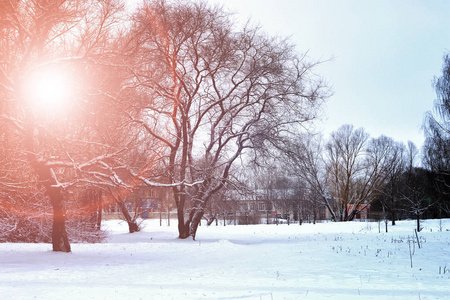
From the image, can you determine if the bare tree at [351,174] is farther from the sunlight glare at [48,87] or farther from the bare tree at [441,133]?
the sunlight glare at [48,87]

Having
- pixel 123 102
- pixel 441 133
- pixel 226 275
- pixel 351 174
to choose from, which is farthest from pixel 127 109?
pixel 351 174

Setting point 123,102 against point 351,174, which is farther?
point 351,174

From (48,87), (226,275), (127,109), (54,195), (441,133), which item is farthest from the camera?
(441,133)

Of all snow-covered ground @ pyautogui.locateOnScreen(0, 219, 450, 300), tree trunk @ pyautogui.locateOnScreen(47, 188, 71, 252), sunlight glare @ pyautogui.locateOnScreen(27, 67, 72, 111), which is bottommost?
snow-covered ground @ pyautogui.locateOnScreen(0, 219, 450, 300)

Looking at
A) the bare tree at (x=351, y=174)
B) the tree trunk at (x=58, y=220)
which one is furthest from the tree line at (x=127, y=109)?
the bare tree at (x=351, y=174)

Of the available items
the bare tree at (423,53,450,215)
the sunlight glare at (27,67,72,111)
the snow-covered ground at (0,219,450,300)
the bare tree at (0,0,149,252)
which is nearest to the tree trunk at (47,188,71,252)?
the bare tree at (0,0,149,252)

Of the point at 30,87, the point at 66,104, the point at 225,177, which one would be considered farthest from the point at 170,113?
the point at 30,87

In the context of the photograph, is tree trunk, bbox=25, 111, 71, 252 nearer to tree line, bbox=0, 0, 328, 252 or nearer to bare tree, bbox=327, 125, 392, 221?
tree line, bbox=0, 0, 328, 252

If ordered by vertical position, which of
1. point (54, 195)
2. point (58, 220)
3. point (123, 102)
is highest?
point (123, 102)

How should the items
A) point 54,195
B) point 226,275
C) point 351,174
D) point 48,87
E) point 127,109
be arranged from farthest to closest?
point 351,174 → point 127,109 → point 54,195 → point 48,87 → point 226,275

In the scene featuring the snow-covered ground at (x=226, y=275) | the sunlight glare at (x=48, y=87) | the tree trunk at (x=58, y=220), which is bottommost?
the snow-covered ground at (x=226, y=275)

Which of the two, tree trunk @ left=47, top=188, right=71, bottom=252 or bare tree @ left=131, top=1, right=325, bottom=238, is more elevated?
bare tree @ left=131, top=1, right=325, bottom=238

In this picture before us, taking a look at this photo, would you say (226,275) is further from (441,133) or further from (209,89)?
(441,133)

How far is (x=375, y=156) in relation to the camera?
51.9 m
